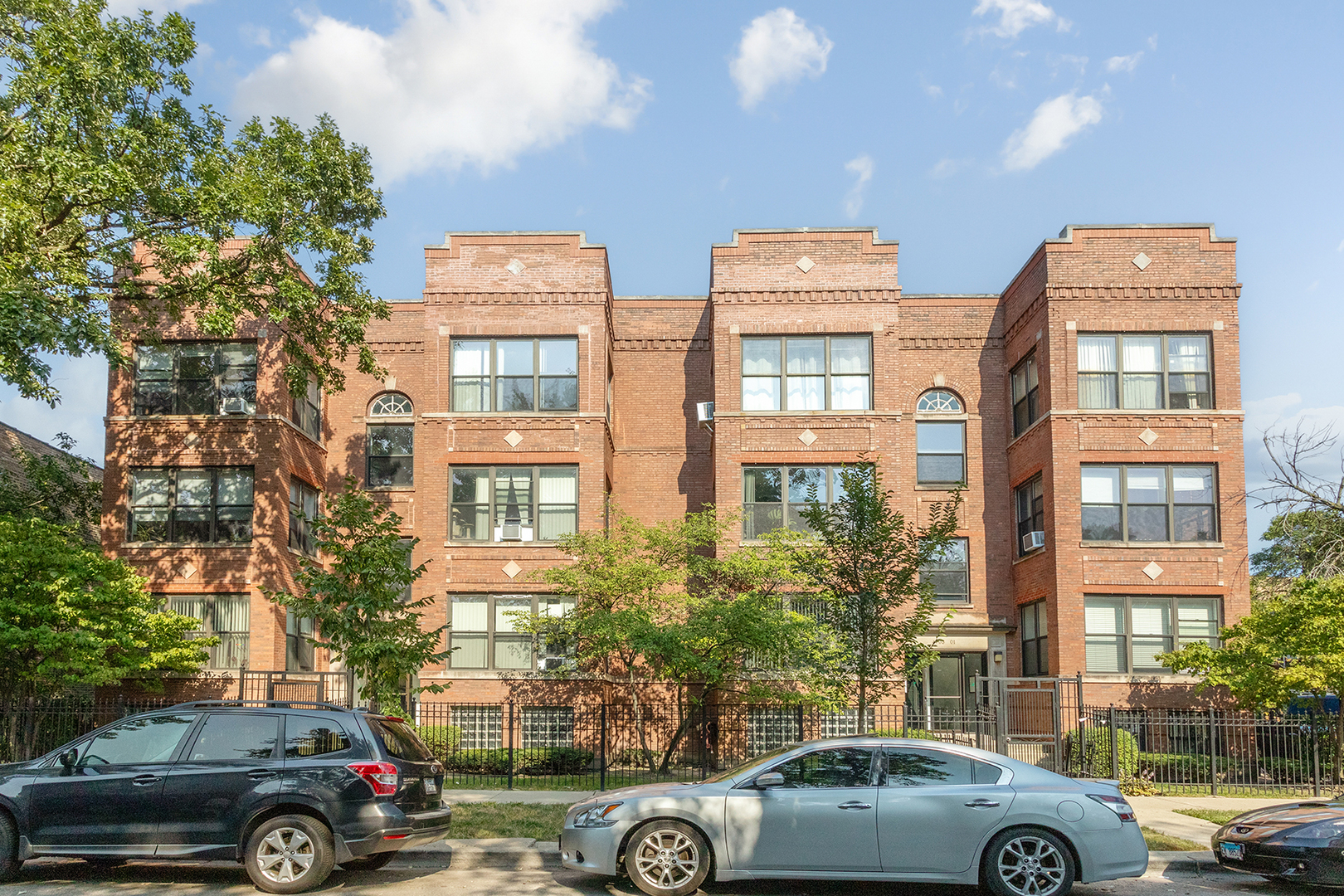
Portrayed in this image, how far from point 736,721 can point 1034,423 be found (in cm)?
989

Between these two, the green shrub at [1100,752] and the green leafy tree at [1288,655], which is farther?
the green shrub at [1100,752]

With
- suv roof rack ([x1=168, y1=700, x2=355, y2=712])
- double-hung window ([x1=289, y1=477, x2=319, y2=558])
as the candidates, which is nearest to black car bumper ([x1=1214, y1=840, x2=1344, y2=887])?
suv roof rack ([x1=168, y1=700, x2=355, y2=712])

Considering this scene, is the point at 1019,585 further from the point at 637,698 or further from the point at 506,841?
the point at 506,841

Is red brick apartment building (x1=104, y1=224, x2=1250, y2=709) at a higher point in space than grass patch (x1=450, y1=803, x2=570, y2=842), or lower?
higher

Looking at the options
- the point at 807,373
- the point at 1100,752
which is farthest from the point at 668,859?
the point at 807,373

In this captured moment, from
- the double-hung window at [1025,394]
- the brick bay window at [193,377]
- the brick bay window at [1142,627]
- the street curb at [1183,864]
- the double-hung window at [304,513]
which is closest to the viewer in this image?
the street curb at [1183,864]

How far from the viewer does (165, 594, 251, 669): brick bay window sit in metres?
23.8

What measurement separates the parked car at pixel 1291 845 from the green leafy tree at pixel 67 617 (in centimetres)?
1818

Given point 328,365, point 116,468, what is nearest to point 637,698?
point 328,365

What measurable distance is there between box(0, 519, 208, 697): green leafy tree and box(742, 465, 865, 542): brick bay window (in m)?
12.4

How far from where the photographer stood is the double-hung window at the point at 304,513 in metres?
25.6

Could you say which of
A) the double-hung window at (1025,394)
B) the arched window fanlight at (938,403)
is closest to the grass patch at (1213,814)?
the double-hung window at (1025,394)

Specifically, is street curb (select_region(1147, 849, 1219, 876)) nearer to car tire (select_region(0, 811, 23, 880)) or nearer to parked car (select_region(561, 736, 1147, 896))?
parked car (select_region(561, 736, 1147, 896))

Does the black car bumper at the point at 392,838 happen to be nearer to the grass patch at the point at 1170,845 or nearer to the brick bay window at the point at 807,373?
the grass patch at the point at 1170,845
